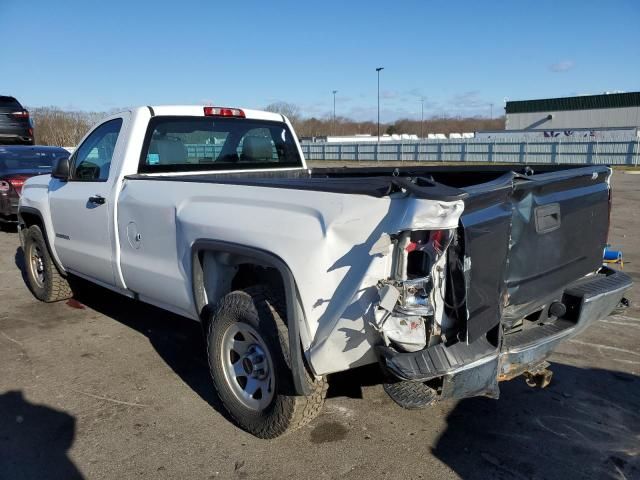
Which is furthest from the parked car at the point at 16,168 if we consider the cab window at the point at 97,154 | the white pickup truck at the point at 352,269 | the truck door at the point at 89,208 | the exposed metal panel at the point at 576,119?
the exposed metal panel at the point at 576,119

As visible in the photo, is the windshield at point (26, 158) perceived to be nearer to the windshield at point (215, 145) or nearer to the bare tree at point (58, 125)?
the windshield at point (215, 145)

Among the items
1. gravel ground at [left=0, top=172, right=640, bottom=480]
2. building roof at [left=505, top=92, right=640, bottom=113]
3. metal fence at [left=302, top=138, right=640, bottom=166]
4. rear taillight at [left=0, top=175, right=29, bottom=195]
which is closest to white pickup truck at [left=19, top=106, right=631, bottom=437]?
gravel ground at [left=0, top=172, right=640, bottom=480]

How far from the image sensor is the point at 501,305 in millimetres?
2920

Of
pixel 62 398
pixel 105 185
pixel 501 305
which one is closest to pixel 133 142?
pixel 105 185

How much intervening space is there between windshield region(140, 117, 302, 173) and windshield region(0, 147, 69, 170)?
7.57 metres

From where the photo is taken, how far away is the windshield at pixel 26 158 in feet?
37.1

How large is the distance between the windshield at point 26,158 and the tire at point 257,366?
952 cm

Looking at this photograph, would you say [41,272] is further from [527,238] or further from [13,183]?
[527,238]

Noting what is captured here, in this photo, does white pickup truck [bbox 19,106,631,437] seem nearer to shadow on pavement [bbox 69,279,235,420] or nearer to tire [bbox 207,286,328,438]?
tire [bbox 207,286,328,438]

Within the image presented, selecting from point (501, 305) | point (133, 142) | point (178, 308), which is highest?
point (133, 142)

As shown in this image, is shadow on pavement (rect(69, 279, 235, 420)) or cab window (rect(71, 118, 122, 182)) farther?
cab window (rect(71, 118, 122, 182))

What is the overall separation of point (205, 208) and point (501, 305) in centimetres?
186

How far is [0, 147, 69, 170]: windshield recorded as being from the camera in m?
11.3

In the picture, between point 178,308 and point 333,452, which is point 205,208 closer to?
point 178,308
